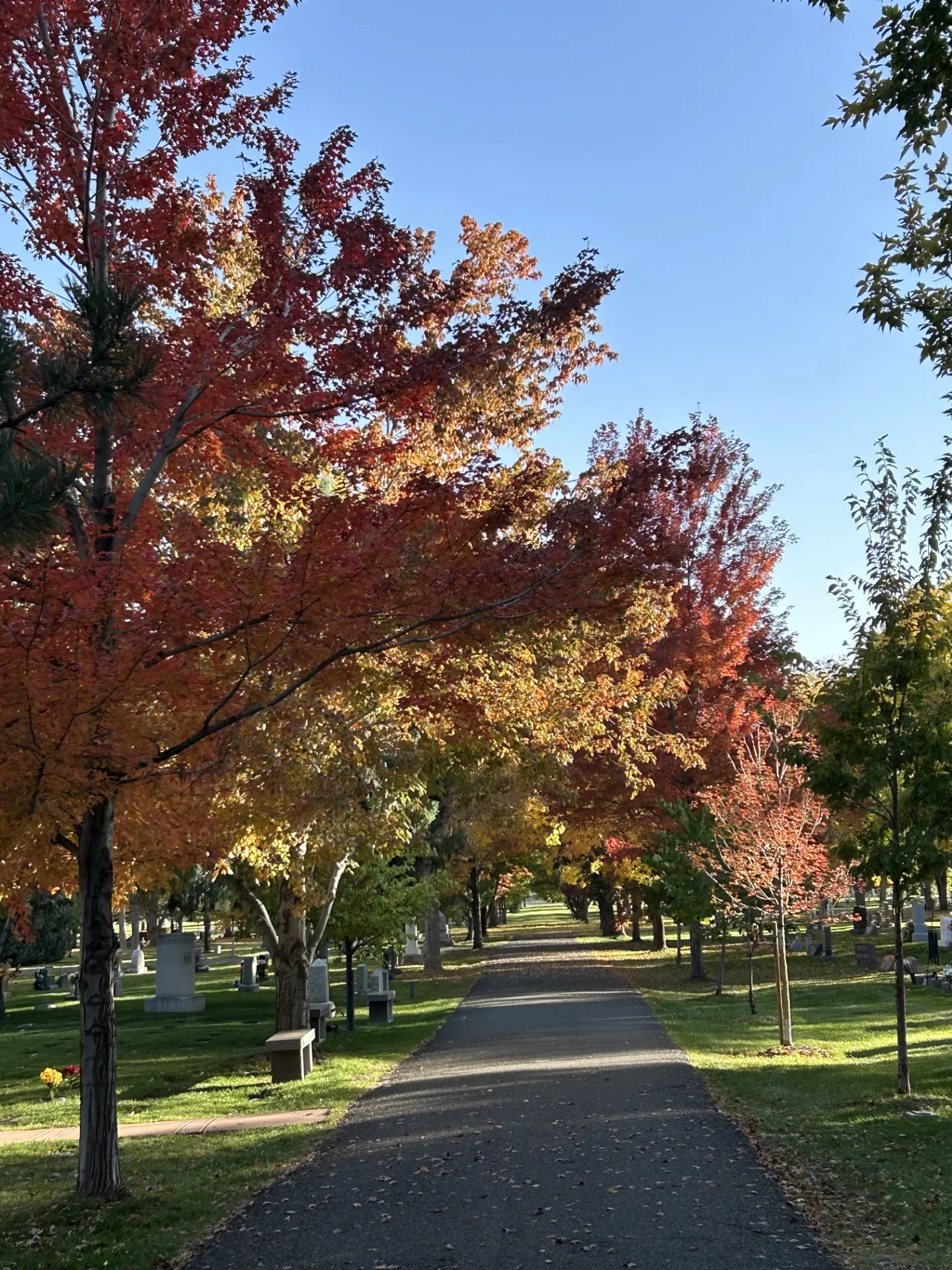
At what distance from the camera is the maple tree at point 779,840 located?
627 inches

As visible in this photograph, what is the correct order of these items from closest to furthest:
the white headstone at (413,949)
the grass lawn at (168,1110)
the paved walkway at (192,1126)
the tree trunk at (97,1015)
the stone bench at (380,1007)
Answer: the grass lawn at (168,1110) < the tree trunk at (97,1015) < the paved walkway at (192,1126) < the stone bench at (380,1007) < the white headstone at (413,949)

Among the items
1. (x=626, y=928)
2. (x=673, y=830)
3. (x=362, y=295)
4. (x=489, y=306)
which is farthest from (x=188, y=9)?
(x=626, y=928)

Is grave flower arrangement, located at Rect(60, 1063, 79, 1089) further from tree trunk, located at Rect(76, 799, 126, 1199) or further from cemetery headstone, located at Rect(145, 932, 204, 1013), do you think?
cemetery headstone, located at Rect(145, 932, 204, 1013)

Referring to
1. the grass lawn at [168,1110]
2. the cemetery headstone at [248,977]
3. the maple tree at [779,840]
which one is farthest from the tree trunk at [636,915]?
the maple tree at [779,840]

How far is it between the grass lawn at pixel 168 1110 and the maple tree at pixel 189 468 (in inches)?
27.5

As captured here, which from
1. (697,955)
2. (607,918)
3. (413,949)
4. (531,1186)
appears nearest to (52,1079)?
(531,1186)

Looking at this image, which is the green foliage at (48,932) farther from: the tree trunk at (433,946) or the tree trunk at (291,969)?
the tree trunk at (291,969)

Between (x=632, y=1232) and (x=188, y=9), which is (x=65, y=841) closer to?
(x=632, y=1232)

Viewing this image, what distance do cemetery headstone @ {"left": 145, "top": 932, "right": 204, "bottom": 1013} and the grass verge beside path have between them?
37.8ft

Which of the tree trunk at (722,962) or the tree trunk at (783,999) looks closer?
the tree trunk at (783,999)

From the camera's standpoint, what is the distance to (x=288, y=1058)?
47.8 ft

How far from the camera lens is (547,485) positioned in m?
10.6

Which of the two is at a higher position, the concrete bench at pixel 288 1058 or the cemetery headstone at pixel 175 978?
the concrete bench at pixel 288 1058

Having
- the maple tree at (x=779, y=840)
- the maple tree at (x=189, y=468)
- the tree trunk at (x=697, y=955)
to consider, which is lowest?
the tree trunk at (x=697, y=955)
